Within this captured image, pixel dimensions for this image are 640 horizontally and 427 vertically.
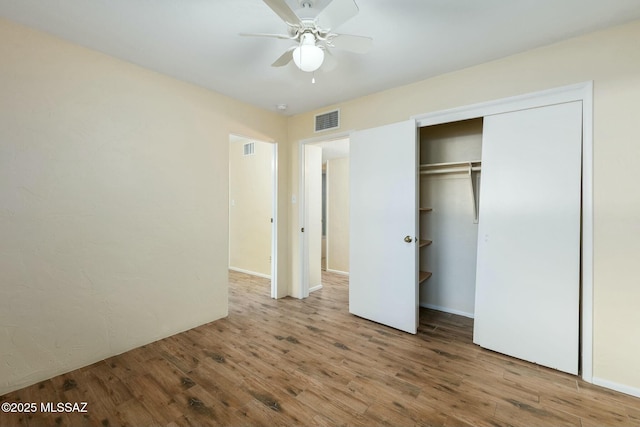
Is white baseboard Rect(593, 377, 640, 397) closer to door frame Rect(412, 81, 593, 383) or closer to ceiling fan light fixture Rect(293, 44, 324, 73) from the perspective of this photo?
door frame Rect(412, 81, 593, 383)

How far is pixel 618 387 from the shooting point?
6.16 feet

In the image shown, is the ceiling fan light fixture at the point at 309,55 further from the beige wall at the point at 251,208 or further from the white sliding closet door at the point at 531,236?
the beige wall at the point at 251,208

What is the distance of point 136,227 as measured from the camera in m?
2.44

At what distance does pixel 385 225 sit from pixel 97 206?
8.49 ft

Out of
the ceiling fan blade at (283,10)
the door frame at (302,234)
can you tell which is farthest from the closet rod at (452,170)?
the ceiling fan blade at (283,10)

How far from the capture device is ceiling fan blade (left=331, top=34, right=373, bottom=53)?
166cm

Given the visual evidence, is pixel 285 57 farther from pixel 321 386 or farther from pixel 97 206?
pixel 321 386

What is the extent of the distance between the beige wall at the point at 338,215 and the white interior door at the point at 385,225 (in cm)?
204

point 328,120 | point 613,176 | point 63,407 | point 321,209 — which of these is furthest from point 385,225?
point 63,407

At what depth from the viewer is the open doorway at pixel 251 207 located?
4.73m

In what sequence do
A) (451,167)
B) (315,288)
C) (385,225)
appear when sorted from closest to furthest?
1. (385,225)
2. (451,167)
3. (315,288)

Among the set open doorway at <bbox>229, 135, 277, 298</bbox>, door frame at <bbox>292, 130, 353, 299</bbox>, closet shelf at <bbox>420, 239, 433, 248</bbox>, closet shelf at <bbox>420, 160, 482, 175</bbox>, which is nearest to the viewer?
closet shelf at <bbox>420, 160, 482, 175</bbox>

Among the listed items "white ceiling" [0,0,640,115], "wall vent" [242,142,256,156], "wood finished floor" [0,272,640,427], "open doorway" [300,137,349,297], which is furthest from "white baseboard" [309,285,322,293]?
"white ceiling" [0,0,640,115]

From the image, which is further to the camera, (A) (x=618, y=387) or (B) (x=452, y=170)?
(B) (x=452, y=170)
